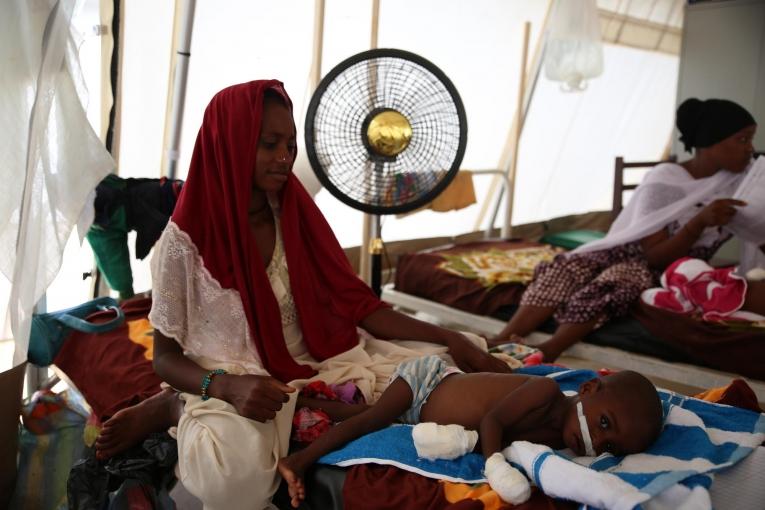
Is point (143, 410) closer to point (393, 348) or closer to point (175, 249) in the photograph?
point (175, 249)

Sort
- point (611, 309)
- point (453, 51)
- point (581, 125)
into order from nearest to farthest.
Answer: point (611, 309) → point (453, 51) → point (581, 125)

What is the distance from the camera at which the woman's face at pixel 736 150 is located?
336cm

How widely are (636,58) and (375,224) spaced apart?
475cm

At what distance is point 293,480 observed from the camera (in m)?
1.62

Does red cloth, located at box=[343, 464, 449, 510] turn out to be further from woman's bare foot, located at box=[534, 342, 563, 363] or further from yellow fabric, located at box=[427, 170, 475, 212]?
yellow fabric, located at box=[427, 170, 475, 212]

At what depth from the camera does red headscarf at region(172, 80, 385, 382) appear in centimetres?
182

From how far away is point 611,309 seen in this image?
315 centimetres

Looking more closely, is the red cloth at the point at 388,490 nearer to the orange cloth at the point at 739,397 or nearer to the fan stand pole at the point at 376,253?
the orange cloth at the point at 739,397

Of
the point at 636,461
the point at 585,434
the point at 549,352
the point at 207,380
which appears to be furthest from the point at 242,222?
the point at 549,352

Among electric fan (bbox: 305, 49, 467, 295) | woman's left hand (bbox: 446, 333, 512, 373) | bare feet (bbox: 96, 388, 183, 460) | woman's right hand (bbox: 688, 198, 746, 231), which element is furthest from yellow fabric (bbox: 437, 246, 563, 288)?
bare feet (bbox: 96, 388, 183, 460)

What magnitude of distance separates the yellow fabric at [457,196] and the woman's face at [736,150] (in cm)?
154

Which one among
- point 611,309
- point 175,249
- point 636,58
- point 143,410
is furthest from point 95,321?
point 636,58

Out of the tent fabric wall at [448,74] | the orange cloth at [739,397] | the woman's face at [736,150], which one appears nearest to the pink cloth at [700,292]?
the woman's face at [736,150]

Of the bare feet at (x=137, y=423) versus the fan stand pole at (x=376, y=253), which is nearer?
the bare feet at (x=137, y=423)
